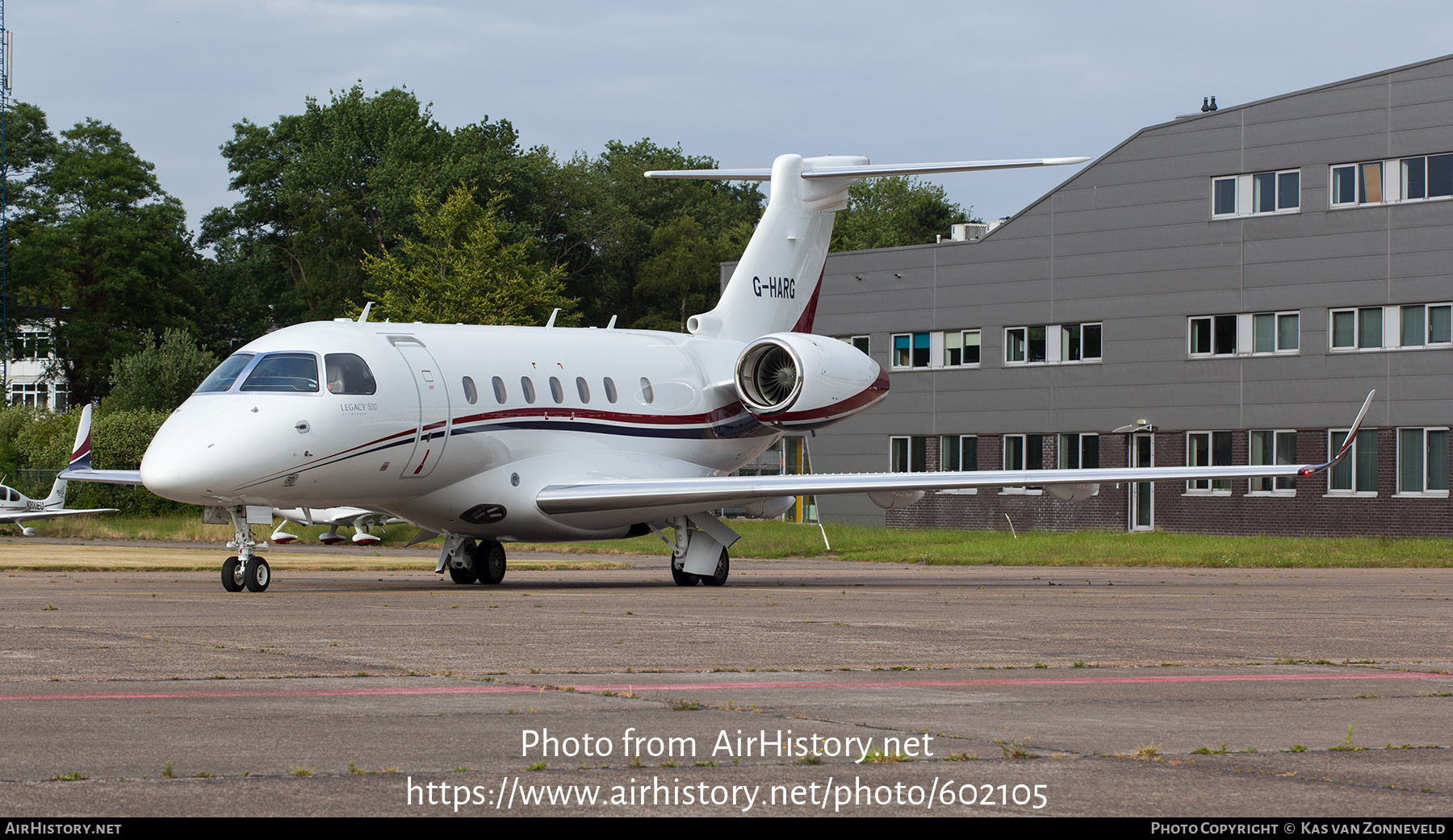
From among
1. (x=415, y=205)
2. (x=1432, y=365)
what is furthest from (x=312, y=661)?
(x=415, y=205)

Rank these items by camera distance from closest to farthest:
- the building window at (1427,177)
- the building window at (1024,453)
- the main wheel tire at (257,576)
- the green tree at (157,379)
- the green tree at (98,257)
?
the main wheel tire at (257,576), the building window at (1427,177), the building window at (1024,453), the green tree at (157,379), the green tree at (98,257)

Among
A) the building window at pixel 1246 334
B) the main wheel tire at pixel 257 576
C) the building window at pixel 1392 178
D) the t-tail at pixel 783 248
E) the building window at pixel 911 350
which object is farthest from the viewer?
the building window at pixel 911 350

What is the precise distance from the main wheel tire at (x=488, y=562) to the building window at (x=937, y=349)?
30.8m

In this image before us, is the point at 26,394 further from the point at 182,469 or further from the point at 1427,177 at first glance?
the point at 182,469

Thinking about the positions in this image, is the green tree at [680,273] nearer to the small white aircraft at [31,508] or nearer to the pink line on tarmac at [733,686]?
the small white aircraft at [31,508]

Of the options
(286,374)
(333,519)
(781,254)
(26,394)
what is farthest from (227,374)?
(26,394)

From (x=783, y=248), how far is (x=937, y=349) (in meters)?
25.4

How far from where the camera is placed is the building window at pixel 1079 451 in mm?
47969

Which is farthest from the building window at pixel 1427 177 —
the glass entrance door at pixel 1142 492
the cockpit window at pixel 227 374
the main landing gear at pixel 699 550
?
the cockpit window at pixel 227 374

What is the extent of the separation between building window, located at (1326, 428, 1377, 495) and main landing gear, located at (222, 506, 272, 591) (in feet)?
104

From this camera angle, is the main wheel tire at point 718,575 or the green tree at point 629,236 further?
the green tree at point 629,236

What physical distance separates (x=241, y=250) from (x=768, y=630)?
84.5 m

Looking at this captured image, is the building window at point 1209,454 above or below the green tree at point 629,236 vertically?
below
